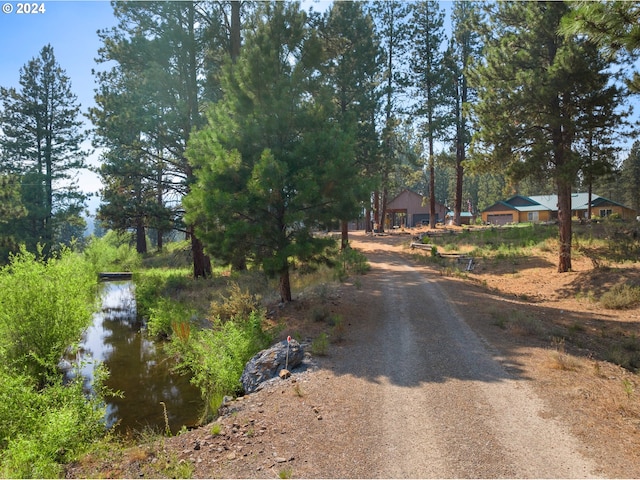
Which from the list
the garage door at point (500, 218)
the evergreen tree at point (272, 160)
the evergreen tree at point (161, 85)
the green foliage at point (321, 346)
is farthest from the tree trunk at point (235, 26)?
the garage door at point (500, 218)

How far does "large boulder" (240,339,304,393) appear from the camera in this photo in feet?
28.4

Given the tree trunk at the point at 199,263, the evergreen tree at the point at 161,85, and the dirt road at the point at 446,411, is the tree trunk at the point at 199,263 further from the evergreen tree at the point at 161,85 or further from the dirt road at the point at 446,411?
A: the dirt road at the point at 446,411

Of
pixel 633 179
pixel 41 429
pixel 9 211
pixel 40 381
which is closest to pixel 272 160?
pixel 41 429

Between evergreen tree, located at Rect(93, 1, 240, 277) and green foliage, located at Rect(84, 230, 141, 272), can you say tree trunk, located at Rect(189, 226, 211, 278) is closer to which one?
evergreen tree, located at Rect(93, 1, 240, 277)

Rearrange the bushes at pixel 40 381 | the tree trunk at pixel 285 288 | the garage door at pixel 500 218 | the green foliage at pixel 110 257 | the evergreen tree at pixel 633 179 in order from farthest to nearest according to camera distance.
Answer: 1. the garage door at pixel 500 218
2. the evergreen tree at pixel 633 179
3. the green foliage at pixel 110 257
4. the tree trunk at pixel 285 288
5. the bushes at pixel 40 381

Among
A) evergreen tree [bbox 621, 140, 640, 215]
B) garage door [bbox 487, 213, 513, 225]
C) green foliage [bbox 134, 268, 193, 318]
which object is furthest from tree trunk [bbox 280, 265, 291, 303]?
evergreen tree [bbox 621, 140, 640, 215]

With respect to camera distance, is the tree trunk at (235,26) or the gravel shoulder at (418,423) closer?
the gravel shoulder at (418,423)

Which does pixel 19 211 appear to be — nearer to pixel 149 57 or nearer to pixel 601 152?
pixel 149 57

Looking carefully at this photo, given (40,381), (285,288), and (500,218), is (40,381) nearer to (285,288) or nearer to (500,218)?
(285,288)

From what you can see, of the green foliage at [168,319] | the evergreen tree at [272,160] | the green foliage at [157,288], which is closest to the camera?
the evergreen tree at [272,160]

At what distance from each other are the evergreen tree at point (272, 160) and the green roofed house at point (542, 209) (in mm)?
47412

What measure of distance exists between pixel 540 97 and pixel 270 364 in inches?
594

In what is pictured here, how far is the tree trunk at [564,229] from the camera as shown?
18234 millimetres

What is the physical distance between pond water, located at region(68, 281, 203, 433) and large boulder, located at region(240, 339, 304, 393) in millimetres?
1319
